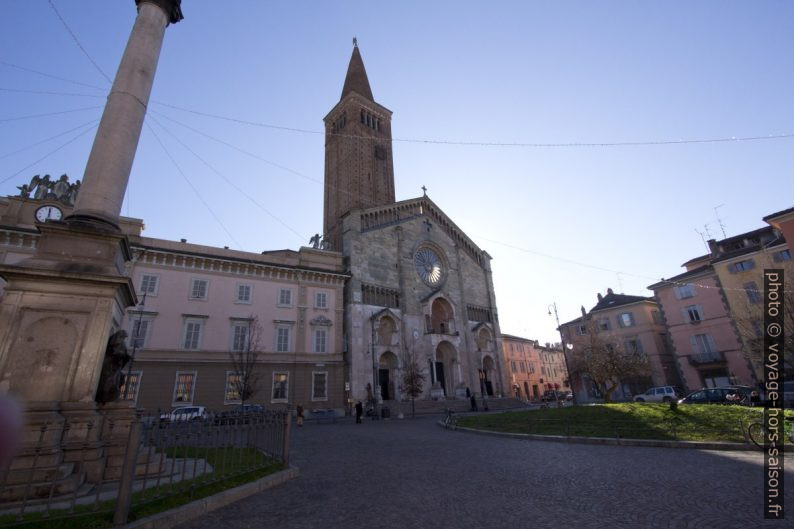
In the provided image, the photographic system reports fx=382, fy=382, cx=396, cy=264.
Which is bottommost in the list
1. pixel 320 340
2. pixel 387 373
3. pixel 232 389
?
pixel 232 389

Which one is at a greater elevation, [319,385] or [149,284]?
[149,284]

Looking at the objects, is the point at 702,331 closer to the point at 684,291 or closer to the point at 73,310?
the point at 684,291

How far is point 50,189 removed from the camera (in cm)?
2762

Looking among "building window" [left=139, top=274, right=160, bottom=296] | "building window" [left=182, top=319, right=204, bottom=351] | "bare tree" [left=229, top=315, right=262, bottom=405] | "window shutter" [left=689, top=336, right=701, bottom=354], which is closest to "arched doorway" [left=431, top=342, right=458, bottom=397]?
"bare tree" [left=229, top=315, right=262, bottom=405]

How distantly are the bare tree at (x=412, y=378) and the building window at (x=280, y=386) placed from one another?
1041 cm

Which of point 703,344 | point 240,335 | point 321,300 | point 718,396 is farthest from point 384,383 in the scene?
point 703,344

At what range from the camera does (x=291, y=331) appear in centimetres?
3231

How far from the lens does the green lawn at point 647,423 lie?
1205 cm

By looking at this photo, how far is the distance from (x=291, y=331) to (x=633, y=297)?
39650mm

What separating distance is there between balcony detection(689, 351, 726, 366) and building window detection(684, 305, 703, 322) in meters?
3.44

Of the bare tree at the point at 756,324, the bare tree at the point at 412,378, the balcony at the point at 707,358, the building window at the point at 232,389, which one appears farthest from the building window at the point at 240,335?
the balcony at the point at 707,358

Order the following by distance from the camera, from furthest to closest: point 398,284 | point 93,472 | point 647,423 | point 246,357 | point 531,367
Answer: point 531,367, point 398,284, point 246,357, point 647,423, point 93,472

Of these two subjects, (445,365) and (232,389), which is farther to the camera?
(445,365)

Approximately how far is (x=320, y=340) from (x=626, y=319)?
35513 mm
